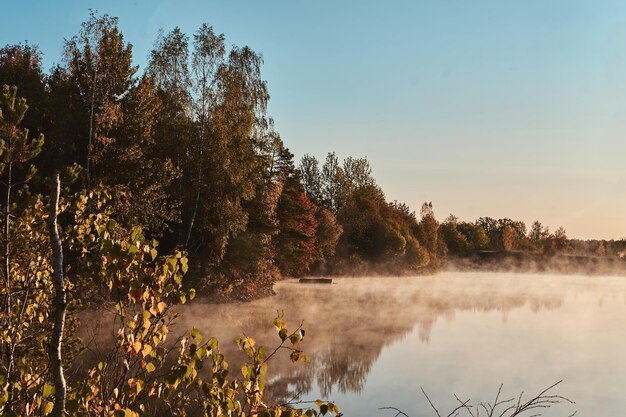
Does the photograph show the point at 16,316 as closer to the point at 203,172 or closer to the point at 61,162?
the point at 61,162

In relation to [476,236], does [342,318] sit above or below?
below

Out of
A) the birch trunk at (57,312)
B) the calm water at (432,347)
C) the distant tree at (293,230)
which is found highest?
the distant tree at (293,230)

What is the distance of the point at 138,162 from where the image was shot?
2495cm

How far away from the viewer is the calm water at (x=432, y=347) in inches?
612

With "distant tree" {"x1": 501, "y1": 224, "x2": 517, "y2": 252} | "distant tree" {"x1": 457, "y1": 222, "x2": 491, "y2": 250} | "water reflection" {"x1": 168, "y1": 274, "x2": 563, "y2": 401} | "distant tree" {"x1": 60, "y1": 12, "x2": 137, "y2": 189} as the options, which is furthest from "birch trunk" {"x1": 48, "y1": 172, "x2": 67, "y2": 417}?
"distant tree" {"x1": 501, "y1": 224, "x2": 517, "y2": 252}

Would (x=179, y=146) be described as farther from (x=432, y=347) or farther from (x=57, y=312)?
(x=57, y=312)

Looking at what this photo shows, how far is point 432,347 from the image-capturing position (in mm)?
22734

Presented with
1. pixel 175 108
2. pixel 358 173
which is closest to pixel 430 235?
pixel 358 173

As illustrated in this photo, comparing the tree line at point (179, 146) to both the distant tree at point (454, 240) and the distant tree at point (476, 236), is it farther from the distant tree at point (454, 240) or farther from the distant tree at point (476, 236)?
the distant tree at point (476, 236)

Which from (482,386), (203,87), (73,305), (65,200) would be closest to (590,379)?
(482,386)

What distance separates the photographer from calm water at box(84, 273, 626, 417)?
1554cm

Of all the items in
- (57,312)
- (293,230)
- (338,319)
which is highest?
(293,230)

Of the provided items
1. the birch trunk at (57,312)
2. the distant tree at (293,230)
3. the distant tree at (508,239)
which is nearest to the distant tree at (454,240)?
the distant tree at (508,239)

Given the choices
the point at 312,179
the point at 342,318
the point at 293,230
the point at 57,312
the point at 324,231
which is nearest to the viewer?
the point at 57,312
